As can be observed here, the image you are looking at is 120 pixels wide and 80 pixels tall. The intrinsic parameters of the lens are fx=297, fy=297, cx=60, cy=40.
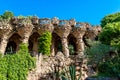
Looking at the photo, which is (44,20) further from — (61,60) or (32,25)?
(61,60)

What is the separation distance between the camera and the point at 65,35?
1427 inches

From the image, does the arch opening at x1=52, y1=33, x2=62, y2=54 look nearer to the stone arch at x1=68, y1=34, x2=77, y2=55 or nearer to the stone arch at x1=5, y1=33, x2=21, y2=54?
the stone arch at x1=68, y1=34, x2=77, y2=55

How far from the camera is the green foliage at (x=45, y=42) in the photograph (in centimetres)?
3409

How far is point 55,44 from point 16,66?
13.3 m

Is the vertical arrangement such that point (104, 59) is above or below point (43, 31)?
below

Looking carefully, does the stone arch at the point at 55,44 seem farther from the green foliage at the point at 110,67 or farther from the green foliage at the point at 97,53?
the green foliage at the point at 110,67

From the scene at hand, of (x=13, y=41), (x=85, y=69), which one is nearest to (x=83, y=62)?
(x=85, y=69)

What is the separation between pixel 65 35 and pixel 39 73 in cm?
1014

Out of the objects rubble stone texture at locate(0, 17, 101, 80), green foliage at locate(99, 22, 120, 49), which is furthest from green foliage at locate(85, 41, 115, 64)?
green foliage at locate(99, 22, 120, 49)

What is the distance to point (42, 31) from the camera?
35000 mm

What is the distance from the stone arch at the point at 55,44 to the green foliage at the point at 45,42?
2200 millimetres

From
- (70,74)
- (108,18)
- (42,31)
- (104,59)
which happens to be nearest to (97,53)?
(104,59)

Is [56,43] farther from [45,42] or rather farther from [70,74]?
[70,74]

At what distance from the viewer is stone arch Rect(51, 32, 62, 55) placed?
37031mm
